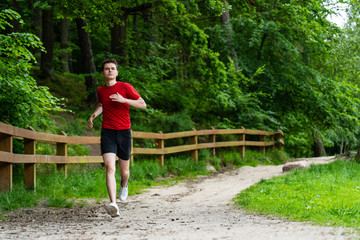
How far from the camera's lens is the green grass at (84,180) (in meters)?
7.83

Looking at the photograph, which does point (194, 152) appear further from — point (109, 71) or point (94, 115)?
point (109, 71)

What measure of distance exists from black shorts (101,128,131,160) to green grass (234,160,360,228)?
1.95 meters

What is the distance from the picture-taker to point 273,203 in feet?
22.1

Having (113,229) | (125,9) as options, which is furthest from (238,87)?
(113,229)

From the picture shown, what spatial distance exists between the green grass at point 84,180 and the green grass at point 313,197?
289 cm

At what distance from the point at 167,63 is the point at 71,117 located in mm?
4399

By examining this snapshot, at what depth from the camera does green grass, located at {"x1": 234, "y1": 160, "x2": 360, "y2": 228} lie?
5.50 meters

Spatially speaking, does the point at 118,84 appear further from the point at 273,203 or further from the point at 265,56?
the point at 265,56

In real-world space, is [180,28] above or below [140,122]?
above

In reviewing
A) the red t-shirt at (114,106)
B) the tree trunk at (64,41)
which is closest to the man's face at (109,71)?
the red t-shirt at (114,106)

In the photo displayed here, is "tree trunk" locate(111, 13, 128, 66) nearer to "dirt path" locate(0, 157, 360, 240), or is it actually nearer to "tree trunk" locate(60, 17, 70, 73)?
"dirt path" locate(0, 157, 360, 240)

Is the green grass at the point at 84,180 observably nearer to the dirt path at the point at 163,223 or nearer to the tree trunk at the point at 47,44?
the dirt path at the point at 163,223

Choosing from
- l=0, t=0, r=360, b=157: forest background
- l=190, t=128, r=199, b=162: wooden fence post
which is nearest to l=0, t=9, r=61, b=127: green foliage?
l=0, t=0, r=360, b=157: forest background

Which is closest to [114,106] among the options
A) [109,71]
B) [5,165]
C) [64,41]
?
[109,71]
